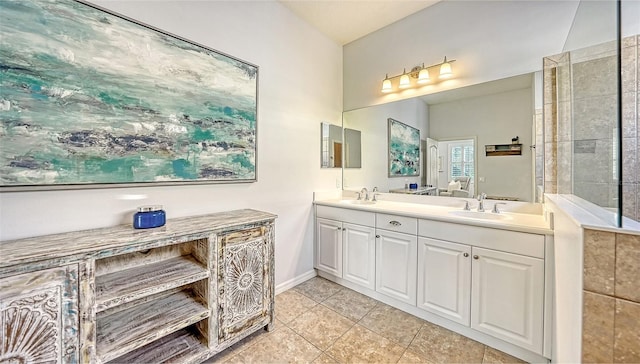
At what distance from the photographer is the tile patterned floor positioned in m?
1.58

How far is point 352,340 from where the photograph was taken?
1.74 metres

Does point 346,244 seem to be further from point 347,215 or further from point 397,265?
point 397,265

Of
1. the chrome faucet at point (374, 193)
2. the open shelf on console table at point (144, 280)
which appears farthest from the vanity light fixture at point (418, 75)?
the open shelf on console table at point (144, 280)

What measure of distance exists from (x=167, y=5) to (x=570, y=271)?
9.06ft

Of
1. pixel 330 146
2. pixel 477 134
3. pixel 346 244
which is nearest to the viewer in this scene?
pixel 477 134

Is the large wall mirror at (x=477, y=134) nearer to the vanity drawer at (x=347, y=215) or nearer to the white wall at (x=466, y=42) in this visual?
the white wall at (x=466, y=42)

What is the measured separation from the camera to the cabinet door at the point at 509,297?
1.48 metres

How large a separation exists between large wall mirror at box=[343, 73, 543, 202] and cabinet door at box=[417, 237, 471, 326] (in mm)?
689

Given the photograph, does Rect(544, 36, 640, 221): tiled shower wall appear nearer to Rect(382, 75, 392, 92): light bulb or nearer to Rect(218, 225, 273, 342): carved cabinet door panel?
Rect(382, 75, 392, 92): light bulb

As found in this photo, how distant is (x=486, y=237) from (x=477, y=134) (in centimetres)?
99

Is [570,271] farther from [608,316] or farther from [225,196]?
[225,196]

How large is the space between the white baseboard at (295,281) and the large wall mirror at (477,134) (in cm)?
130

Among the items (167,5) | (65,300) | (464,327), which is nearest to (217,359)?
(65,300)

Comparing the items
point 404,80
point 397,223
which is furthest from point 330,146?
point 397,223
